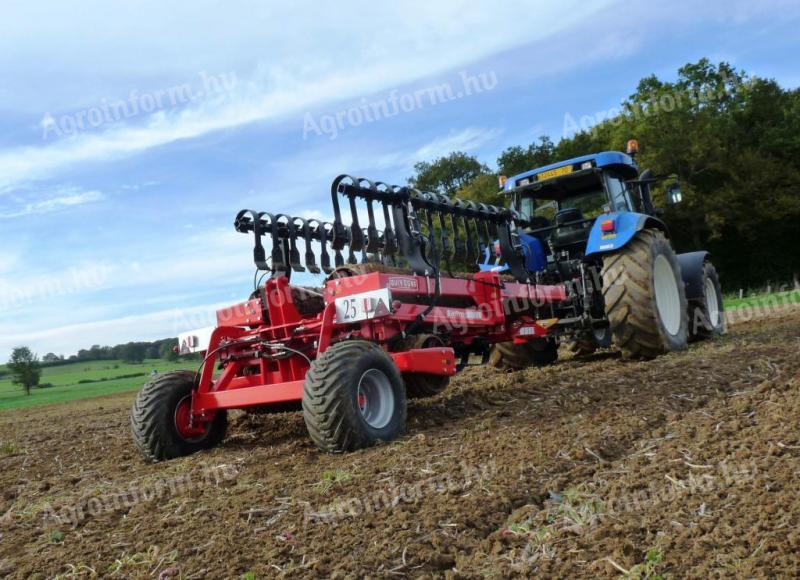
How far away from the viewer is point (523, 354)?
9008mm

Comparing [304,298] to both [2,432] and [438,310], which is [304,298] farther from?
[2,432]

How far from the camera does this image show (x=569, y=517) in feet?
10.0

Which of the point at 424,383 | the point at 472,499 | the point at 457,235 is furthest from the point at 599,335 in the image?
the point at 472,499

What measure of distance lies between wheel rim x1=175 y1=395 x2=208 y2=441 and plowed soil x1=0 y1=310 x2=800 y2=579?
285mm

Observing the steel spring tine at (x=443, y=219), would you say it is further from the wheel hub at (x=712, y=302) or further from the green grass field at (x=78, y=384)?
the green grass field at (x=78, y=384)

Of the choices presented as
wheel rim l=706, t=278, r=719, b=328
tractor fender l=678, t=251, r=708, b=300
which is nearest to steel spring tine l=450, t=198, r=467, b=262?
tractor fender l=678, t=251, r=708, b=300

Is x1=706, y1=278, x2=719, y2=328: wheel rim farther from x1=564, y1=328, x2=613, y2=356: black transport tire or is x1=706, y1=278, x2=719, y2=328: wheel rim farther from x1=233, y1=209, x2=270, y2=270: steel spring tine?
x1=233, y1=209, x2=270, y2=270: steel spring tine

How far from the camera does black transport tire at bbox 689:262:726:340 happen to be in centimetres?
936

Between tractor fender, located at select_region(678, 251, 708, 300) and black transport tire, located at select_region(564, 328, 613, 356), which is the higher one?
tractor fender, located at select_region(678, 251, 708, 300)

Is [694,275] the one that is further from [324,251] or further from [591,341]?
[324,251]

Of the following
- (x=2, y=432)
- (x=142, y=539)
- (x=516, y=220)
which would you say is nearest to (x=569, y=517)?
(x=142, y=539)

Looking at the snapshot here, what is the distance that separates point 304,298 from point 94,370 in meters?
30.7

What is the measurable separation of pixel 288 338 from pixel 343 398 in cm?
109

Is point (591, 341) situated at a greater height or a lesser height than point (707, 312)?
lesser
